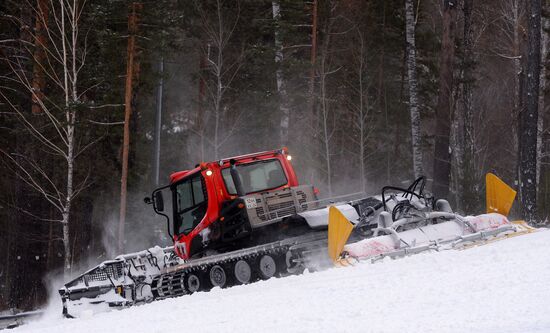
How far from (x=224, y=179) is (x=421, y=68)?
61.4 feet

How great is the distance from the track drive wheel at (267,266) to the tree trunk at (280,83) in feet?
49.9

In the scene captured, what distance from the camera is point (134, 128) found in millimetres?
25047

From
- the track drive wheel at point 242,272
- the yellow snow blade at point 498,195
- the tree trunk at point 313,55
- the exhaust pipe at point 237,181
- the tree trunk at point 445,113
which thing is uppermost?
the tree trunk at point 313,55

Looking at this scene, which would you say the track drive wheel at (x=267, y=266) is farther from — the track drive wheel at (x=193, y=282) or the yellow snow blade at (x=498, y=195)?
the yellow snow blade at (x=498, y=195)

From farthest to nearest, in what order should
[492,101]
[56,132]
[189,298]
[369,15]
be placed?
[492,101]
[369,15]
[56,132]
[189,298]

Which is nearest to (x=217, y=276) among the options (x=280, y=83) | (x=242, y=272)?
(x=242, y=272)

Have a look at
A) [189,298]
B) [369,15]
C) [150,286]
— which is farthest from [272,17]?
[189,298]

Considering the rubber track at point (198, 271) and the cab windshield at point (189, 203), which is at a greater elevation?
the cab windshield at point (189, 203)

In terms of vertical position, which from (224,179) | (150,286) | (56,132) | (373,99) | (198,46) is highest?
(198,46)

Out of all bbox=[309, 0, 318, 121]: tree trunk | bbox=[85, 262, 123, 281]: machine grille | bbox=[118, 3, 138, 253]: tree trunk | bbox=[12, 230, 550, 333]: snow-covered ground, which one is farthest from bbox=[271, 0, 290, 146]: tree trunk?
bbox=[12, 230, 550, 333]: snow-covered ground

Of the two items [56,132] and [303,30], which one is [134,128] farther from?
[303,30]

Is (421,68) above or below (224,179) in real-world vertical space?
above

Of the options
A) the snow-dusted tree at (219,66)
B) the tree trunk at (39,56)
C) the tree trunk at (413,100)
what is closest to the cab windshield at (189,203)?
the tree trunk at (39,56)

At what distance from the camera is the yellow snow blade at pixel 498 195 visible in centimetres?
1360
